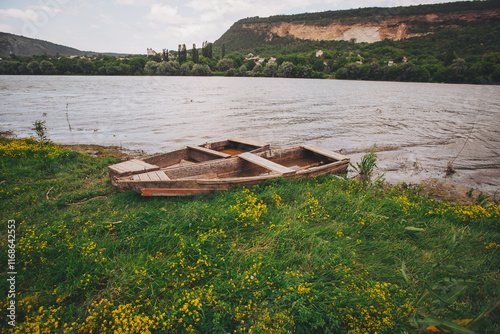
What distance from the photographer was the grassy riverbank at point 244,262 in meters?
2.54

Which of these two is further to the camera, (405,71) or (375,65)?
(375,65)

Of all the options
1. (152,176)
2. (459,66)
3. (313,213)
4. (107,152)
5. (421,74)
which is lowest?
(313,213)

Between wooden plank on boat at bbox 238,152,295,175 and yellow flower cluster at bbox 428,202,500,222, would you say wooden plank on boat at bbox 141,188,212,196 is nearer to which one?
wooden plank on boat at bbox 238,152,295,175

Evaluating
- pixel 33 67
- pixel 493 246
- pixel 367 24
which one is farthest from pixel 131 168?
pixel 367 24

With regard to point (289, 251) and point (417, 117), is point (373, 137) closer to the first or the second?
point (417, 117)

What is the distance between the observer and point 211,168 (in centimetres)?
627

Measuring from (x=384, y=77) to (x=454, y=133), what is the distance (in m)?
79.3

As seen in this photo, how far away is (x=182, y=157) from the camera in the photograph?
7.54 m

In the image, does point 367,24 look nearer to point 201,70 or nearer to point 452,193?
point 201,70

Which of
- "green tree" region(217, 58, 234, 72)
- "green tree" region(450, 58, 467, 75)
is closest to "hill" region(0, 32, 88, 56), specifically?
"green tree" region(217, 58, 234, 72)

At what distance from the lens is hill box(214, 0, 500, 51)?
4910 inches

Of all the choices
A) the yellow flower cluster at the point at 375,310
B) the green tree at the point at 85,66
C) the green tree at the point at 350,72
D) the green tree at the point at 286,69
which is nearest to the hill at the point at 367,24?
the green tree at the point at 350,72

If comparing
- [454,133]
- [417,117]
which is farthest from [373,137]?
[417,117]

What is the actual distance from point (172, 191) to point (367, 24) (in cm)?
20795
